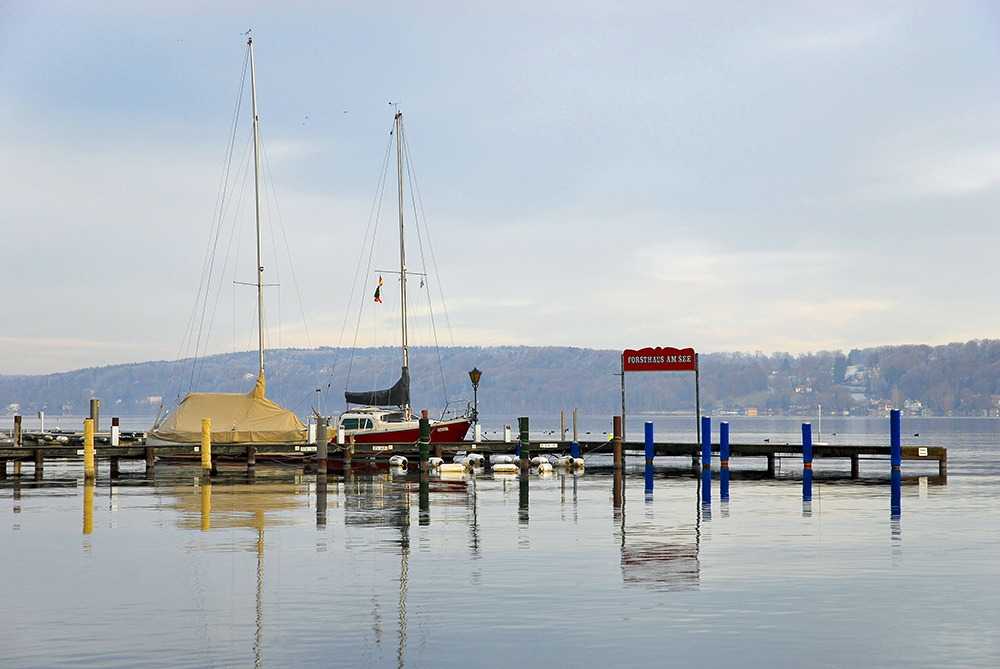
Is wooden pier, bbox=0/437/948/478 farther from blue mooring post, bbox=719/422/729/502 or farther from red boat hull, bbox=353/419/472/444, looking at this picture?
blue mooring post, bbox=719/422/729/502

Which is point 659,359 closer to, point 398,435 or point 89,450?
point 398,435

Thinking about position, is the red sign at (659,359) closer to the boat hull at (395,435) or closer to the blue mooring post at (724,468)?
the blue mooring post at (724,468)

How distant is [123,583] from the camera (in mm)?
16734

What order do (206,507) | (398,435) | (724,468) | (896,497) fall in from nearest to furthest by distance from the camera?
(206,507) → (896,497) → (724,468) → (398,435)

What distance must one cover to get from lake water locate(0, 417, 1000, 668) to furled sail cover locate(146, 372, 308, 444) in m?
18.0

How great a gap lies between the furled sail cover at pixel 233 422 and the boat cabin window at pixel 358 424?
455cm

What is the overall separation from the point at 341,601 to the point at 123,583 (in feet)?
12.7

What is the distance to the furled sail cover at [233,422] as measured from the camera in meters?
49.3

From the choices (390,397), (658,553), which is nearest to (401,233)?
(390,397)

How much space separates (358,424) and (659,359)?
15345 millimetres

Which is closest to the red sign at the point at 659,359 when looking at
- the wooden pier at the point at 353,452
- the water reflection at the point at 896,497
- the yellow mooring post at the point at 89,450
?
the wooden pier at the point at 353,452

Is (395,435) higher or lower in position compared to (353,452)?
higher

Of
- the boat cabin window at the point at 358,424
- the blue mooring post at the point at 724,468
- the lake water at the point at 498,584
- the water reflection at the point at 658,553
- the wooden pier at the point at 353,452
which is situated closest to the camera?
the lake water at the point at 498,584

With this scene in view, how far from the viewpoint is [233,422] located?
4975cm
